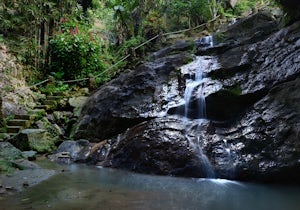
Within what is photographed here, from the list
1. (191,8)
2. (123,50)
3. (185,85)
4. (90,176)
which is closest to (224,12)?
(191,8)

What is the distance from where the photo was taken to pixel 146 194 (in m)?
4.14

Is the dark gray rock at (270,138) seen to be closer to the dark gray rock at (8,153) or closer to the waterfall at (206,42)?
the dark gray rock at (8,153)

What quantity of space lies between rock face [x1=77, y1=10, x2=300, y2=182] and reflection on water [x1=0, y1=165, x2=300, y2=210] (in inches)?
18.2

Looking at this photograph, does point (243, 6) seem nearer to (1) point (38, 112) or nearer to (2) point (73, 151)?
(1) point (38, 112)

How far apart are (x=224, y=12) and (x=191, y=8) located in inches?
78.7

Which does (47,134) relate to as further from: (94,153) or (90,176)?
(90,176)

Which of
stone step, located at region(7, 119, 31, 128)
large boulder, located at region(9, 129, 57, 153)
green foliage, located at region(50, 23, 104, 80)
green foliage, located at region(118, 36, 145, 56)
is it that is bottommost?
large boulder, located at region(9, 129, 57, 153)

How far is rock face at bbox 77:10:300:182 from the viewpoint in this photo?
530cm

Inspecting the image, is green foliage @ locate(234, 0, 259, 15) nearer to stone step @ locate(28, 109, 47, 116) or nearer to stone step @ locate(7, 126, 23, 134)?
stone step @ locate(28, 109, 47, 116)

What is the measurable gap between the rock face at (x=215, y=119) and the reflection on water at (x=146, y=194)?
0.46 meters

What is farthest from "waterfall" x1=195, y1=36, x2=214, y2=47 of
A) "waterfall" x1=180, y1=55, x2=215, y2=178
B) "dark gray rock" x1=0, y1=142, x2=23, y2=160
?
"dark gray rock" x1=0, y1=142, x2=23, y2=160

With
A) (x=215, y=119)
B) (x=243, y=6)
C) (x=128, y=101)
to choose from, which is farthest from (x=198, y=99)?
(x=243, y=6)

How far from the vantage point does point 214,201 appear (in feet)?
12.7

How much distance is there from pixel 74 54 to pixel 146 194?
25.7 feet
